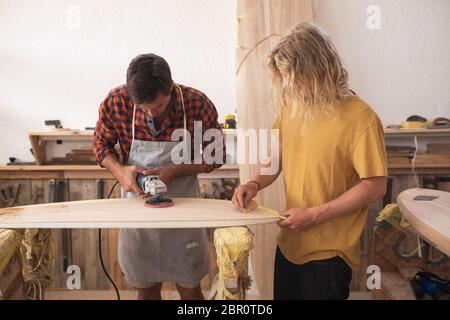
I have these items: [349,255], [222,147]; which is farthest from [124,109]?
[349,255]

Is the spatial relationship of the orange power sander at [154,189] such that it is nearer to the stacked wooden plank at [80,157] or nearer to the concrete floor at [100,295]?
the stacked wooden plank at [80,157]

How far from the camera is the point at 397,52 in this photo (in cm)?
355

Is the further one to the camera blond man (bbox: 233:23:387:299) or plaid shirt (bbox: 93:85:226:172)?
plaid shirt (bbox: 93:85:226:172)

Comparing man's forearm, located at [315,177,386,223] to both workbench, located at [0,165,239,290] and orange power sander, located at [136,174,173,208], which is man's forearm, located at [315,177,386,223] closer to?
orange power sander, located at [136,174,173,208]

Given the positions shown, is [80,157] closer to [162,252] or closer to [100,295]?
[100,295]

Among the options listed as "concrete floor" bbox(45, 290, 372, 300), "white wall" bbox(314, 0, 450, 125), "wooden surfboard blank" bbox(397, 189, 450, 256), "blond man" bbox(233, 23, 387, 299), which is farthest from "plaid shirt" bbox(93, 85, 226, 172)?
"white wall" bbox(314, 0, 450, 125)

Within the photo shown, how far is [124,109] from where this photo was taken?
1.96 meters

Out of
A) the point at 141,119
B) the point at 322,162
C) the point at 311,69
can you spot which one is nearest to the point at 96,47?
the point at 141,119

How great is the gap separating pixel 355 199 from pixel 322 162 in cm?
19

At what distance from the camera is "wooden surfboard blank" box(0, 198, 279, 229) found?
1640 millimetres

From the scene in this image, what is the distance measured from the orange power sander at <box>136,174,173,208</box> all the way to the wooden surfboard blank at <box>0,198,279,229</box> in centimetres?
4

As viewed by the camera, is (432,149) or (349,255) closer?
(349,255)

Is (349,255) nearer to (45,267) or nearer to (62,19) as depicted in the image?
(45,267)

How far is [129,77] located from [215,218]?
77 cm
